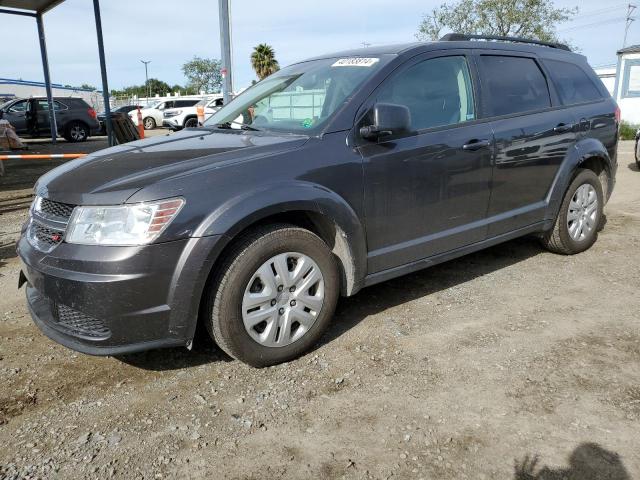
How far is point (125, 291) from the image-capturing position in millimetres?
2406

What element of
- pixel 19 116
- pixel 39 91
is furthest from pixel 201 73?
pixel 19 116

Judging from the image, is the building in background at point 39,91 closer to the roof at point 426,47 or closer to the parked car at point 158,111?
the parked car at point 158,111

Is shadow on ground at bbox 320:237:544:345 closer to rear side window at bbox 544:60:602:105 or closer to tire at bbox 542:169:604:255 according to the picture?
tire at bbox 542:169:604:255

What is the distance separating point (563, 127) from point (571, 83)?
1.83 feet

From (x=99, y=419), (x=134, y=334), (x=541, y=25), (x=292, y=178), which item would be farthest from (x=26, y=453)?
(x=541, y=25)

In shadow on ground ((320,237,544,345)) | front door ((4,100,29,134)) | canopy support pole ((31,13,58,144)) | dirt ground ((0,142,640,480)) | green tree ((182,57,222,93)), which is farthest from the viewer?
green tree ((182,57,222,93))

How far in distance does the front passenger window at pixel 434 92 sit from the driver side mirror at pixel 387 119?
0.88 feet

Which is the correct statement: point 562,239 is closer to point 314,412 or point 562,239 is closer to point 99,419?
point 314,412

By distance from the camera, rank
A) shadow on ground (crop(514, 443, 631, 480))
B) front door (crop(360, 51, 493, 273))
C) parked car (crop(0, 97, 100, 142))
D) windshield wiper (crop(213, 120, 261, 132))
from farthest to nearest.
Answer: parked car (crop(0, 97, 100, 142))
windshield wiper (crop(213, 120, 261, 132))
front door (crop(360, 51, 493, 273))
shadow on ground (crop(514, 443, 631, 480))

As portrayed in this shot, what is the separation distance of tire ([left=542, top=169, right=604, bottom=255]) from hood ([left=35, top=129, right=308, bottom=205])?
8.81ft

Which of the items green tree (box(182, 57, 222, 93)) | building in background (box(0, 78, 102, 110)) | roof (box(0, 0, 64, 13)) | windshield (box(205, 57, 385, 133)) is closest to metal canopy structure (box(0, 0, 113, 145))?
roof (box(0, 0, 64, 13))

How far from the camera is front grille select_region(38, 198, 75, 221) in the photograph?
2592 mm

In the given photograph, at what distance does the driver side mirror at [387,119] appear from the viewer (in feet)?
9.64

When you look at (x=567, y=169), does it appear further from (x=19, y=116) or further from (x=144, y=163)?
(x=19, y=116)
